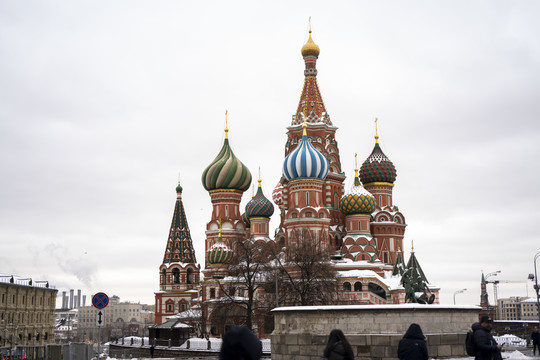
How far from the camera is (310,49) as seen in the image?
59.8 m

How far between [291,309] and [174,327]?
31.3m

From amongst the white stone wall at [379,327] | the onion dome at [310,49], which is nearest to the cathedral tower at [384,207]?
the onion dome at [310,49]

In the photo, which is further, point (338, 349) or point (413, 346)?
point (413, 346)

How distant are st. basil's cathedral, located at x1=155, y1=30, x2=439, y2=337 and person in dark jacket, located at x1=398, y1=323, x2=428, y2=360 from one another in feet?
115

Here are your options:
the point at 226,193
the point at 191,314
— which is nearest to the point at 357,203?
the point at 226,193

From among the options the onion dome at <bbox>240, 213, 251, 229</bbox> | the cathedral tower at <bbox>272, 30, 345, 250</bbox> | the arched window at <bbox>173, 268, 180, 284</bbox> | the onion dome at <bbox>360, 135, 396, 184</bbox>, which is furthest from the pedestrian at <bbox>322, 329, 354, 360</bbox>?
the arched window at <bbox>173, 268, 180, 284</bbox>

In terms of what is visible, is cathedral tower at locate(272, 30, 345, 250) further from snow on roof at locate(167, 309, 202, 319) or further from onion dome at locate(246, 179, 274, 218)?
snow on roof at locate(167, 309, 202, 319)

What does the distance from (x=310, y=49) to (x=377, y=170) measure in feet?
37.7

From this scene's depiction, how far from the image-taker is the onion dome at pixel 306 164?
51625mm

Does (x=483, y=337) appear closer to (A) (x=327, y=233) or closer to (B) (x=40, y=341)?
(A) (x=327, y=233)

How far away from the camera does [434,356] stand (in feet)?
61.6

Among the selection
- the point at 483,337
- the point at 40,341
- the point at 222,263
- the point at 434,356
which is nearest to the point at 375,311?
the point at 434,356

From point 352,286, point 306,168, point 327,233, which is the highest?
point 306,168

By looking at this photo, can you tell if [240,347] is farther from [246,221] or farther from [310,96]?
[246,221]
